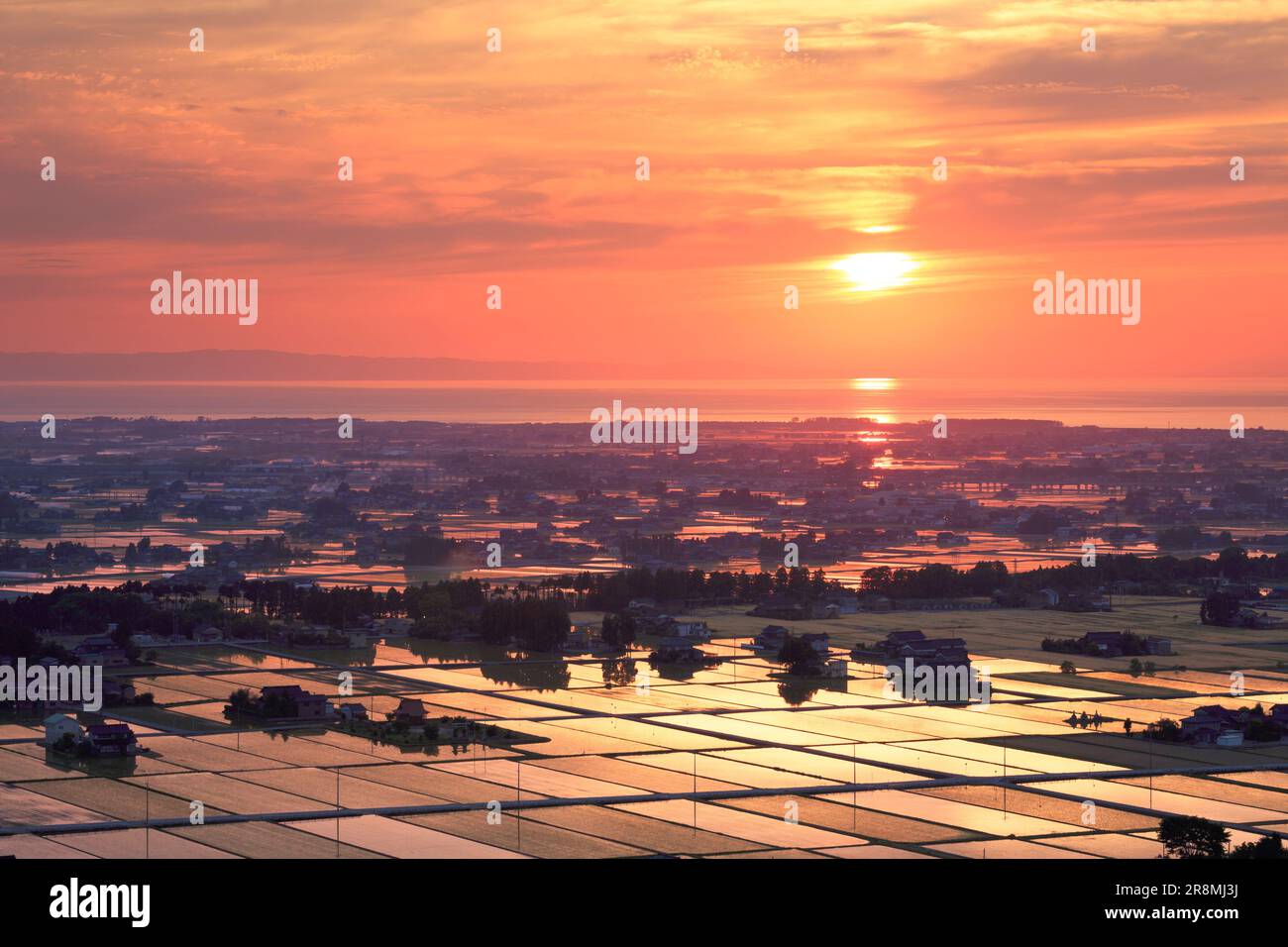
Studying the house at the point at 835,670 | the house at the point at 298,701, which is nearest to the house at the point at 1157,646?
the house at the point at 835,670

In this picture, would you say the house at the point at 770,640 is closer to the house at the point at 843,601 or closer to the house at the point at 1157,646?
the house at the point at 843,601

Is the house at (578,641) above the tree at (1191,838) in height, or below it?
below

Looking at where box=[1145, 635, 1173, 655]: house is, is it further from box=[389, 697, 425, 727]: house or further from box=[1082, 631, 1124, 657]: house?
box=[389, 697, 425, 727]: house

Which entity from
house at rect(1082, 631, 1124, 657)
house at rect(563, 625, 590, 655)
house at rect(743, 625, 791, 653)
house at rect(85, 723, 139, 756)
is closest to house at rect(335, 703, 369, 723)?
house at rect(85, 723, 139, 756)

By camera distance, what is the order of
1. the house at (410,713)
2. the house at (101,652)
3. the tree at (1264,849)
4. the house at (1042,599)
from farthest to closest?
the house at (1042,599) < the house at (101,652) < the house at (410,713) < the tree at (1264,849)
